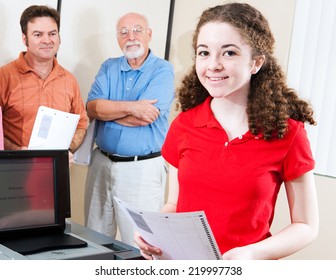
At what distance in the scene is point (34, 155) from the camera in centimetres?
147

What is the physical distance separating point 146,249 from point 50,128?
51.3 inches

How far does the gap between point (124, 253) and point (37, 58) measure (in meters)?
1.73

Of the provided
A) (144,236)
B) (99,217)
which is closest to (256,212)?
(144,236)

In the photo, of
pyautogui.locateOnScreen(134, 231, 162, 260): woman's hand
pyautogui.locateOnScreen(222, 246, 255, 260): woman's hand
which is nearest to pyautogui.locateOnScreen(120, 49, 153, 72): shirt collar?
pyautogui.locateOnScreen(134, 231, 162, 260): woman's hand

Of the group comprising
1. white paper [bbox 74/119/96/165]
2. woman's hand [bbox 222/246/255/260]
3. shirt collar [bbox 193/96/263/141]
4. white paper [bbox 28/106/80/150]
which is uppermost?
shirt collar [bbox 193/96/263/141]

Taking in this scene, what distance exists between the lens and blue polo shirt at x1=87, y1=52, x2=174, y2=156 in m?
3.02

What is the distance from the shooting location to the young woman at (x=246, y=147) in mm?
1333

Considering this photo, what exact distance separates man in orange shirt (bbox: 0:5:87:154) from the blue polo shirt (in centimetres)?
17

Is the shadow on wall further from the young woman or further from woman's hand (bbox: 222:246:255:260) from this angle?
woman's hand (bbox: 222:246:255:260)

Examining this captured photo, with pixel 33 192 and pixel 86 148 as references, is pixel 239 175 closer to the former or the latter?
pixel 33 192

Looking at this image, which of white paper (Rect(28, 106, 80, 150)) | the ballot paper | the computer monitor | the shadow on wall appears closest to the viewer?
the ballot paper

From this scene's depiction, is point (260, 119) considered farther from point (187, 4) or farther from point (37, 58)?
point (187, 4)

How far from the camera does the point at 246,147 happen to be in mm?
1395

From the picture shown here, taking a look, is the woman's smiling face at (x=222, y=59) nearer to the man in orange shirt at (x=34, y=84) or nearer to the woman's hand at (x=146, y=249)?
the woman's hand at (x=146, y=249)
